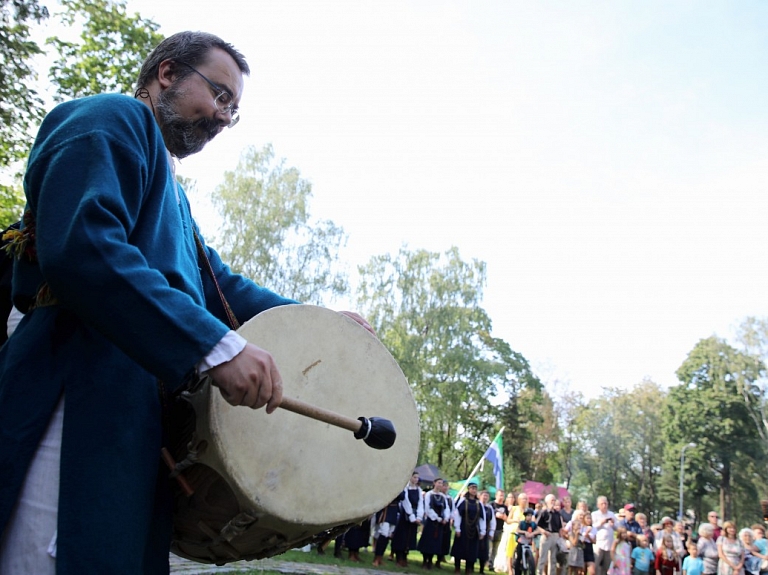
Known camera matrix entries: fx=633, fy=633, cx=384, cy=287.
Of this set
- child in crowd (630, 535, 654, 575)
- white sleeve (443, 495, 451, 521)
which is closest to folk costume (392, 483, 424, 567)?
white sleeve (443, 495, 451, 521)

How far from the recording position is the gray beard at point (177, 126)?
69.9 inches

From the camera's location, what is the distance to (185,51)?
1819 millimetres

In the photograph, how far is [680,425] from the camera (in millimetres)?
52406

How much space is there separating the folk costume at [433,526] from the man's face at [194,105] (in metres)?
15.5

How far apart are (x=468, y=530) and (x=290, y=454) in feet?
54.6

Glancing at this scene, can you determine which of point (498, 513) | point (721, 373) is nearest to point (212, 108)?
point (498, 513)

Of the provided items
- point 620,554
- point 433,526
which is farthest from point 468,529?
point 620,554

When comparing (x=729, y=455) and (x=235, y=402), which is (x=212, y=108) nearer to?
(x=235, y=402)

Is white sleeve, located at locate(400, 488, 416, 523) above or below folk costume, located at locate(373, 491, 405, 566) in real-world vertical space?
above

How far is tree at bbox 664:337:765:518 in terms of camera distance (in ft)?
158

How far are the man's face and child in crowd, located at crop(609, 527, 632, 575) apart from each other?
51.8 feet

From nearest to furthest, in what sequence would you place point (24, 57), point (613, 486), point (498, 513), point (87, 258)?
point (87, 258)
point (24, 57)
point (498, 513)
point (613, 486)

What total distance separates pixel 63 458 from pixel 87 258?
41cm

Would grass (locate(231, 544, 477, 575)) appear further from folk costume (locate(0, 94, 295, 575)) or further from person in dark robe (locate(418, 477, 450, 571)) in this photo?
folk costume (locate(0, 94, 295, 575))
